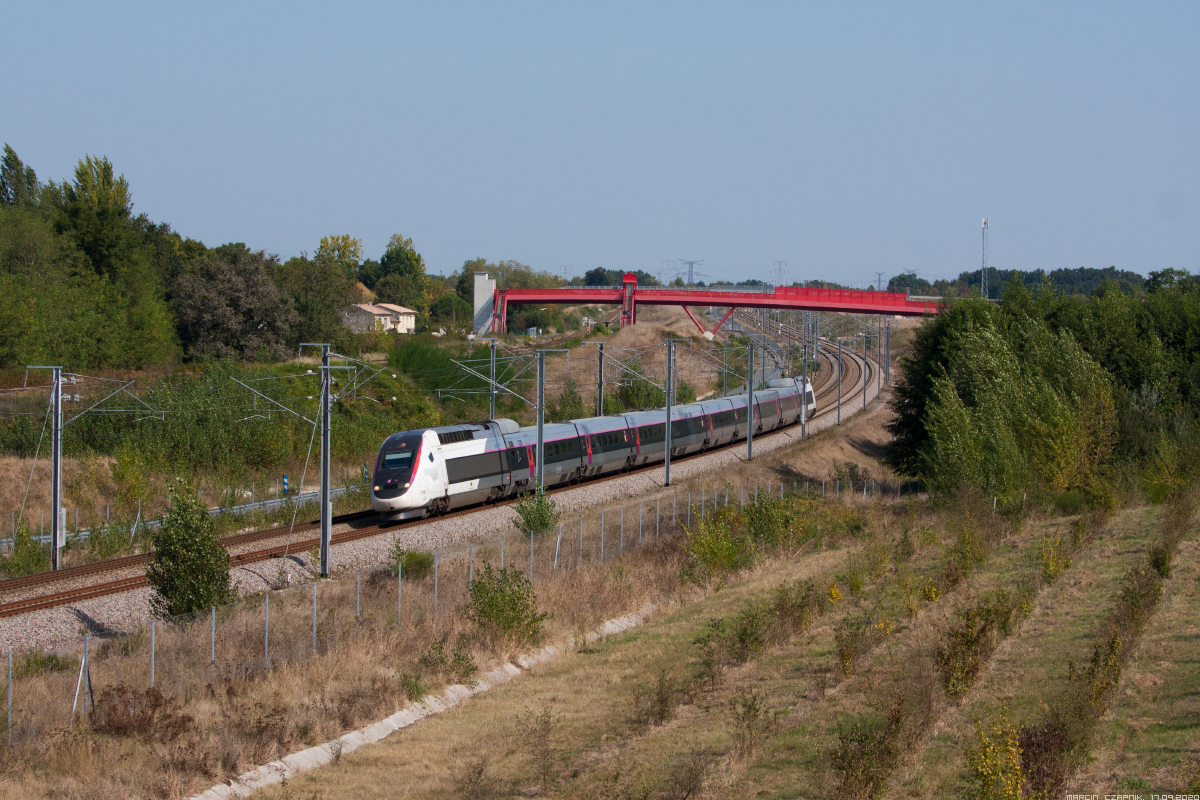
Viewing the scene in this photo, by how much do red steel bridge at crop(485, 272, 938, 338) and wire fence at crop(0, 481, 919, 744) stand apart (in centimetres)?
4053

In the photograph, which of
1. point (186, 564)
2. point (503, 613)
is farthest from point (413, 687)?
point (186, 564)

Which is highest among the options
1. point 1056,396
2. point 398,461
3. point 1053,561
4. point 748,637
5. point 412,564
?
point 1056,396

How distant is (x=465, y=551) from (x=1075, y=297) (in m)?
35.4

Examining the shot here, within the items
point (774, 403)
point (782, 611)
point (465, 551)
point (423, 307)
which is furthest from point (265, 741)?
point (423, 307)

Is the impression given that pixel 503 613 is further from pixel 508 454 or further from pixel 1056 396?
pixel 1056 396

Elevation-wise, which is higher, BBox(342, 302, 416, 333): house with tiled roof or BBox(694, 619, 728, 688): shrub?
BBox(342, 302, 416, 333): house with tiled roof

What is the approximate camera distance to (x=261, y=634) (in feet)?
64.6

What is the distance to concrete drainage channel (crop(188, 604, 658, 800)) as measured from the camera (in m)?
13.6

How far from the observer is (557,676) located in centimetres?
1895

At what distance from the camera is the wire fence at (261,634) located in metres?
16.0

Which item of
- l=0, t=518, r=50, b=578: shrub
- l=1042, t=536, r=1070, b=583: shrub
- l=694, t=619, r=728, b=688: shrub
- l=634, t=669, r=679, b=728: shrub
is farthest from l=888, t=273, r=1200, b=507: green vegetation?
l=0, t=518, r=50, b=578: shrub

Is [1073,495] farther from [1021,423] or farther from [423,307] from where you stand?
[423,307]

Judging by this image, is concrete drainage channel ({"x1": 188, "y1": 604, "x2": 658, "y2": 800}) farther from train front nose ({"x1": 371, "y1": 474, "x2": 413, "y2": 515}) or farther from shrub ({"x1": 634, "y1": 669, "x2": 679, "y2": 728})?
train front nose ({"x1": 371, "y1": 474, "x2": 413, "y2": 515})

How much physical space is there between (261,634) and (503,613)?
486 centimetres
